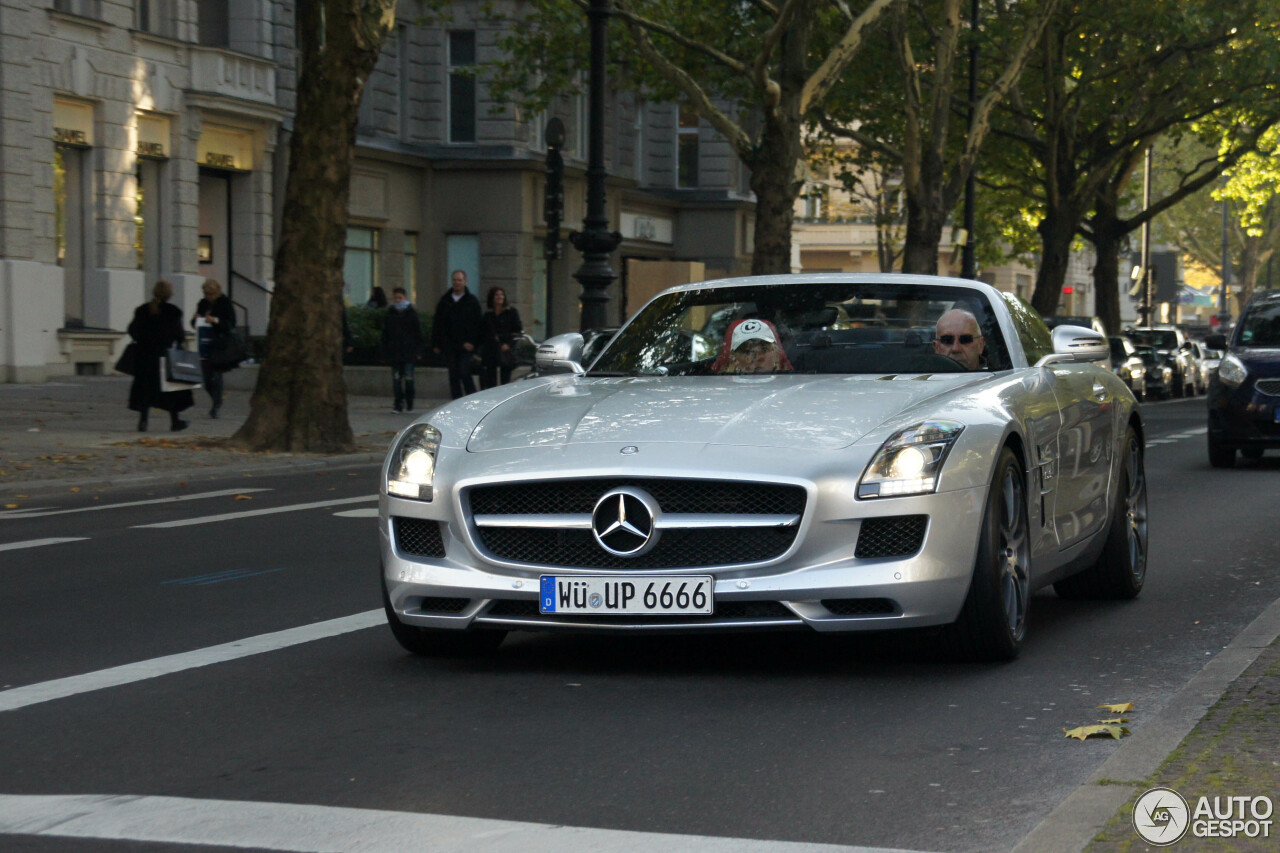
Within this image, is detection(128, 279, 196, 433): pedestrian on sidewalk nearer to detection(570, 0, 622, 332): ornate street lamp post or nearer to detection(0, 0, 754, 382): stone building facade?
detection(570, 0, 622, 332): ornate street lamp post

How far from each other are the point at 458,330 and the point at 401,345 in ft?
2.78

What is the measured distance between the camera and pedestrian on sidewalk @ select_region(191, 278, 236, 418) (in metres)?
23.6

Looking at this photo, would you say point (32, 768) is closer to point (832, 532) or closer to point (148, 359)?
point (832, 532)

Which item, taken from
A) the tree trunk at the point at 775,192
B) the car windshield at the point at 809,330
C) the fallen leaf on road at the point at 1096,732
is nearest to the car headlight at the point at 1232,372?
the car windshield at the point at 809,330

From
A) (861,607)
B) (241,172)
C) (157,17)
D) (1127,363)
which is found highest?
(157,17)

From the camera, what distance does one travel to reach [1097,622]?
8.00 metres

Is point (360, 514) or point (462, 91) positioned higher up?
point (462, 91)

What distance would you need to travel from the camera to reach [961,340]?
778cm

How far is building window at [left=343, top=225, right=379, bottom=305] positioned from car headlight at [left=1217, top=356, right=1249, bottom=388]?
81.1ft

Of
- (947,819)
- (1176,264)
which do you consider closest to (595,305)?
(947,819)

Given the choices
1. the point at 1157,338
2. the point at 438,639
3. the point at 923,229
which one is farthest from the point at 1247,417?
the point at 1157,338

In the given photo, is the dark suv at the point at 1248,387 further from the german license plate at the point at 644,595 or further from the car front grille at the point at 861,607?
the german license plate at the point at 644,595

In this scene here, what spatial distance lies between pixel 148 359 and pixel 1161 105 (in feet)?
98.0

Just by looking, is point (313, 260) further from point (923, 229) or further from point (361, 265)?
point (361, 265)
